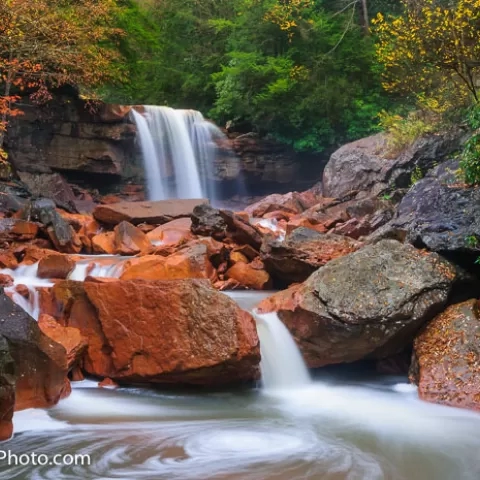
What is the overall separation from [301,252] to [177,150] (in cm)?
1067

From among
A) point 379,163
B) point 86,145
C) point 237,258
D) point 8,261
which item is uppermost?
point 86,145

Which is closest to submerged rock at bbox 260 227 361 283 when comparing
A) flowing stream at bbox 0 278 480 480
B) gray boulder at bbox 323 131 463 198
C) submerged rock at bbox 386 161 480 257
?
submerged rock at bbox 386 161 480 257

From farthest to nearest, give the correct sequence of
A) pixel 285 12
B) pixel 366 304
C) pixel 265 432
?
pixel 285 12 < pixel 366 304 < pixel 265 432

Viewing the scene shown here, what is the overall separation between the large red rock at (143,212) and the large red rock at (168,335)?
678 centimetres

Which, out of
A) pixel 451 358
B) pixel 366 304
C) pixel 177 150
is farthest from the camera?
pixel 177 150

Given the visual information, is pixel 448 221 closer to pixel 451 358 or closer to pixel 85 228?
pixel 451 358

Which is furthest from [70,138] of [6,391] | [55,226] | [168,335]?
[6,391]

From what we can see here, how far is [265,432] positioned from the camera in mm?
5465

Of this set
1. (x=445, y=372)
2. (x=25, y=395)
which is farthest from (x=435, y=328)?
(x=25, y=395)

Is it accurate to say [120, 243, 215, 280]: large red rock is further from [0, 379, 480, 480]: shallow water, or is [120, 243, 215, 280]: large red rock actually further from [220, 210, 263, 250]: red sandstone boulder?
[0, 379, 480, 480]: shallow water

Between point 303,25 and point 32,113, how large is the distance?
9568 mm

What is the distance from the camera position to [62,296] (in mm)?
7438

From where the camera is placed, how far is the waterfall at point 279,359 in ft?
23.1

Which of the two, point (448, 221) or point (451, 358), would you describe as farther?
point (448, 221)
